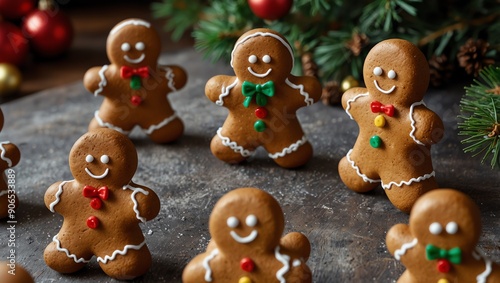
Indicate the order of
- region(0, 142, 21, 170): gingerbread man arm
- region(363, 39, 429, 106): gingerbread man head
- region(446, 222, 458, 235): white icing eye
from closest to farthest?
region(446, 222, 458, 235): white icing eye < region(363, 39, 429, 106): gingerbread man head < region(0, 142, 21, 170): gingerbread man arm

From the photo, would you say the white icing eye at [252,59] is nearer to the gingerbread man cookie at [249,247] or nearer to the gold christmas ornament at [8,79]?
the gingerbread man cookie at [249,247]

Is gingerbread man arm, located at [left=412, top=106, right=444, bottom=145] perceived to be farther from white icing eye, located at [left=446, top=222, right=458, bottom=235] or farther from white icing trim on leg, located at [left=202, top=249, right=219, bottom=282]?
white icing trim on leg, located at [left=202, top=249, right=219, bottom=282]

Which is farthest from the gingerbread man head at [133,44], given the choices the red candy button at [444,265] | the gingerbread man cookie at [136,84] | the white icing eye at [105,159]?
the red candy button at [444,265]

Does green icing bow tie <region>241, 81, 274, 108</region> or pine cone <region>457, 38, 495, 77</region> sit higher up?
green icing bow tie <region>241, 81, 274, 108</region>

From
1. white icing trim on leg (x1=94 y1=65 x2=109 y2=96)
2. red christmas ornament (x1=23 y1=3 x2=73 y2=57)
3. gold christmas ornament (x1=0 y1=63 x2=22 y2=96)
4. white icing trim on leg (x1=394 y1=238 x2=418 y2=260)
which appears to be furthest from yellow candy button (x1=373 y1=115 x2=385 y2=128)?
red christmas ornament (x1=23 y1=3 x2=73 y2=57)

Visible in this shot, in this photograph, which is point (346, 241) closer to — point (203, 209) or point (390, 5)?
point (203, 209)

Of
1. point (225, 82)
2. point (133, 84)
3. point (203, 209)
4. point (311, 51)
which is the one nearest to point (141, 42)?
point (133, 84)
